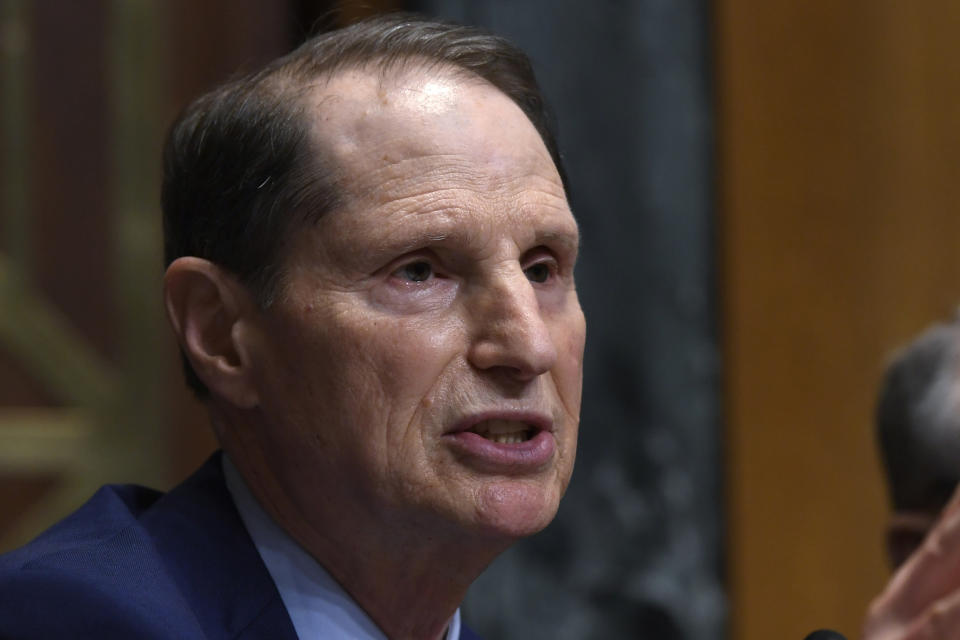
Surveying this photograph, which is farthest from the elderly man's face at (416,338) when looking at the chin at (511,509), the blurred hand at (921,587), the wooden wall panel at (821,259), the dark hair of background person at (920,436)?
the wooden wall panel at (821,259)

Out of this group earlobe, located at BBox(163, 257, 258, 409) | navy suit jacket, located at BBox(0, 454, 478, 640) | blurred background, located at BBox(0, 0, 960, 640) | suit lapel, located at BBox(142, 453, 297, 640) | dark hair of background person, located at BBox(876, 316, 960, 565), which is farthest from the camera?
blurred background, located at BBox(0, 0, 960, 640)

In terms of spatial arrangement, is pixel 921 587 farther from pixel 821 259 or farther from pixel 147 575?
pixel 821 259

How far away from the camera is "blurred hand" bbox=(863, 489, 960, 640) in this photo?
160cm

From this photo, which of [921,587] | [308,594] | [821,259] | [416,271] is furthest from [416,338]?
[821,259]

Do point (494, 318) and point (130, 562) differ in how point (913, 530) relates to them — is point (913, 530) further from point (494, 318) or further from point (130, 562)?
point (130, 562)

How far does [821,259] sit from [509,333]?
2.15 metres

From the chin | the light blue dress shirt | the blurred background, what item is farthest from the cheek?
the blurred background

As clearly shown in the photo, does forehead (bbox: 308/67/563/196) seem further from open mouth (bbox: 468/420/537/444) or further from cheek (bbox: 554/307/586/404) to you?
open mouth (bbox: 468/420/537/444)

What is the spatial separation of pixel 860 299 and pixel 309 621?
231cm

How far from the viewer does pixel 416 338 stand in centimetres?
149

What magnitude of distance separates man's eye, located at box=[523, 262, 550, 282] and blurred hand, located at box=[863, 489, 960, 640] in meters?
0.62

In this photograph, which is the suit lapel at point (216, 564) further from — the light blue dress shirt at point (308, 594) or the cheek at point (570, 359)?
the cheek at point (570, 359)

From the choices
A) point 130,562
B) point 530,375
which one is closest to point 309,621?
point 130,562

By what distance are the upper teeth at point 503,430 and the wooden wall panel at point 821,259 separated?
71.4 inches
